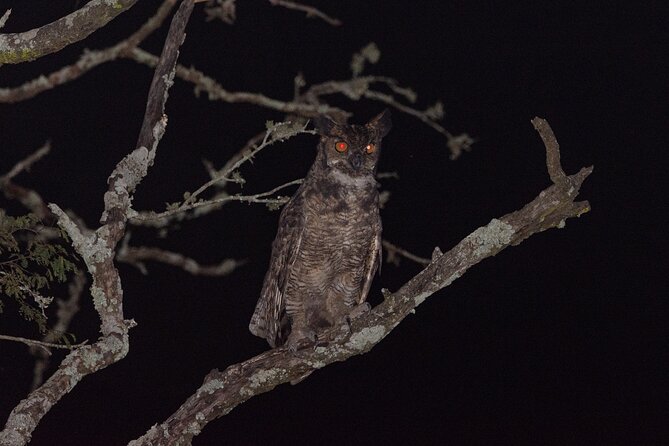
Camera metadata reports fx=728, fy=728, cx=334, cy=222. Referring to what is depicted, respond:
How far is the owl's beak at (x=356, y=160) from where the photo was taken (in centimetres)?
378

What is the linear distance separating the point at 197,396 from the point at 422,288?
0.96 metres

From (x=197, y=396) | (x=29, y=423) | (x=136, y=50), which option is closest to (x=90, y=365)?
(x=29, y=423)

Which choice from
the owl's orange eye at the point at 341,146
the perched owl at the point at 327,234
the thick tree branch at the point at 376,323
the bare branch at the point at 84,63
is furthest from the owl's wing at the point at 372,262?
the bare branch at the point at 84,63

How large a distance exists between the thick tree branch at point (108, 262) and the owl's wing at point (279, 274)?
1344 millimetres

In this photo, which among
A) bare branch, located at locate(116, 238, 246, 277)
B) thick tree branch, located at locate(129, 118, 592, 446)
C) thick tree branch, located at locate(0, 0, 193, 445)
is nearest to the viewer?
thick tree branch, located at locate(0, 0, 193, 445)

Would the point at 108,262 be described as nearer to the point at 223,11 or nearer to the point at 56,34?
the point at 56,34

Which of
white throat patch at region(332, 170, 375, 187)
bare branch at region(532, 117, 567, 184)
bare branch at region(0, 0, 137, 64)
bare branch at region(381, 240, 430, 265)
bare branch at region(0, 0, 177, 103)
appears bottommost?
bare branch at region(532, 117, 567, 184)

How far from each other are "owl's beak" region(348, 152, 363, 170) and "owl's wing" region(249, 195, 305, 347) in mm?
359

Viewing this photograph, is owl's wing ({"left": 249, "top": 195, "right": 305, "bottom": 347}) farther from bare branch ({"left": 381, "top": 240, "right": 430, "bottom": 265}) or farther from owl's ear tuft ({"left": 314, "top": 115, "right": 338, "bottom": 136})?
bare branch ({"left": 381, "top": 240, "right": 430, "bottom": 265})

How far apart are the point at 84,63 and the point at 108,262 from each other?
4.14ft

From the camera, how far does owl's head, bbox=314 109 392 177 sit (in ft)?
12.5

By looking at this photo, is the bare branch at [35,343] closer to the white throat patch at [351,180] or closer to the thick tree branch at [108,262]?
the thick tree branch at [108,262]

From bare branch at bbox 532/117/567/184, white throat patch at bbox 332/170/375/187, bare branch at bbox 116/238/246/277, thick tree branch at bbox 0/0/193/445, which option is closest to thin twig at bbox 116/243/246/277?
bare branch at bbox 116/238/246/277

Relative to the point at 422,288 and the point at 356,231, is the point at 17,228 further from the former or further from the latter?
the point at 356,231
